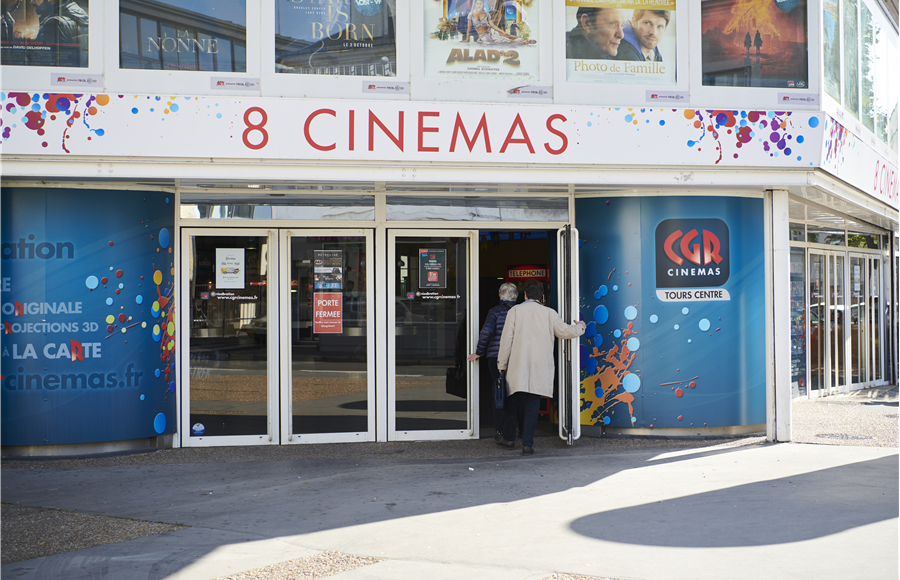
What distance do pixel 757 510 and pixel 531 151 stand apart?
3.61 m

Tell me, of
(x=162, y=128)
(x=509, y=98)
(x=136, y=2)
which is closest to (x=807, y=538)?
(x=509, y=98)

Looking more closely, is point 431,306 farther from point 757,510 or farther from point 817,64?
point 817,64

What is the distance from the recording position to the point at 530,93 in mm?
7438

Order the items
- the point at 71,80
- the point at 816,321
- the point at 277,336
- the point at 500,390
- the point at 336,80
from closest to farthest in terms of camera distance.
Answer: the point at 71,80
the point at 336,80
the point at 500,390
the point at 277,336
the point at 816,321

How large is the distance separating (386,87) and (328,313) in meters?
2.35

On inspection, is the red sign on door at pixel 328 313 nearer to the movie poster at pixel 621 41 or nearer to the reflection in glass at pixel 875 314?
the movie poster at pixel 621 41

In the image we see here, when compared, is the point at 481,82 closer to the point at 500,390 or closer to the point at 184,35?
the point at 184,35

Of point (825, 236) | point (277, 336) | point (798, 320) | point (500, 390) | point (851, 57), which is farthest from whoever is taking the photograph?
point (825, 236)

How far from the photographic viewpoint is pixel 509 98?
7.40 metres

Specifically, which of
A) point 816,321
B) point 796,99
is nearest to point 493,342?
point 796,99

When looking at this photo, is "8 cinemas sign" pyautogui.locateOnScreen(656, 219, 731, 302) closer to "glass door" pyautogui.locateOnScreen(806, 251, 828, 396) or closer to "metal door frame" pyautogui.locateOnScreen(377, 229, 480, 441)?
"metal door frame" pyautogui.locateOnScreen(377, 229, 480, 441)

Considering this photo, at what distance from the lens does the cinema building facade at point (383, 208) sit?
703 centimetres

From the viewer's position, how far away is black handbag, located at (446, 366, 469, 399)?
327 inches

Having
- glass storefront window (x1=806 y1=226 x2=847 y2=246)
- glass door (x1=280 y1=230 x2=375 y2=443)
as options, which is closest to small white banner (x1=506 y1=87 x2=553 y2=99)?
glass door (x1=280 y1=230 x2=375 y2=443)
